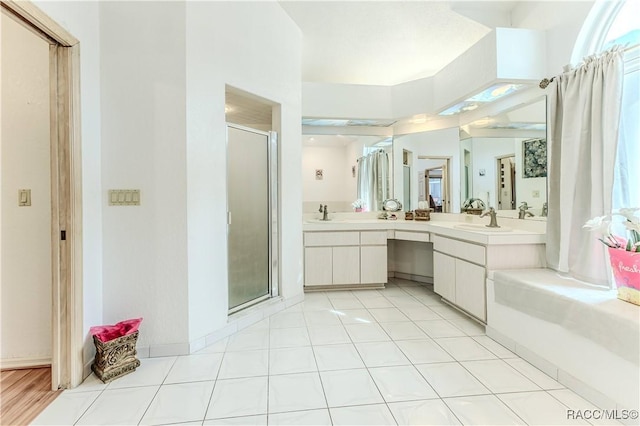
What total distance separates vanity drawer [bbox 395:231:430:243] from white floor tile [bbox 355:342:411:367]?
4.84 ft

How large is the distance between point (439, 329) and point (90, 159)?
288cm

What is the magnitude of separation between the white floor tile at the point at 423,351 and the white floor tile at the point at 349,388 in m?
0.41

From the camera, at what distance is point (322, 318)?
2.85 meters

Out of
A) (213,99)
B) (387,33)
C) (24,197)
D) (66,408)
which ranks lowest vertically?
(66,408)

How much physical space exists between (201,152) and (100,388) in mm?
1601

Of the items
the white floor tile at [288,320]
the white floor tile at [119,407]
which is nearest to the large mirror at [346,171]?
the white floor tile at [288,320]

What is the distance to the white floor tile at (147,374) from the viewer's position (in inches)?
71.8

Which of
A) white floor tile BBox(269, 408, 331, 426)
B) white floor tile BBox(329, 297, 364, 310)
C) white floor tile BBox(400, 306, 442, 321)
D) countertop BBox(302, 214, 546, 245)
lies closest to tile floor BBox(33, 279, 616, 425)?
white floor tile BBox(269, 408, 331, 426)

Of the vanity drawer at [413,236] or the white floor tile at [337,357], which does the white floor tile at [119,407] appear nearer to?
the white floor tile at [337,357]

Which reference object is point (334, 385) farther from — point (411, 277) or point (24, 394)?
point (411, 277)

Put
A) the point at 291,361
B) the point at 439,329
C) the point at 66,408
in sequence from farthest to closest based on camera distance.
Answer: the point at 439,329 < the point at 291,361 < the point at 66,408

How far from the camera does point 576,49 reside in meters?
2.31

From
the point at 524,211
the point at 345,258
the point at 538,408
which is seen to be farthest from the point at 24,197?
the point at 524,211

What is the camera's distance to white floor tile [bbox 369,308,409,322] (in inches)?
111
